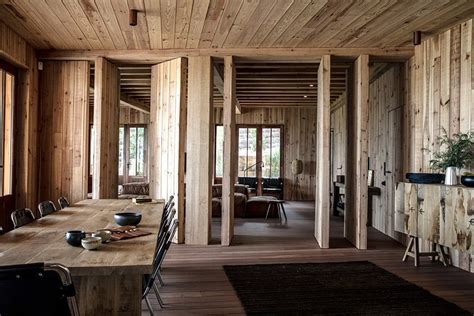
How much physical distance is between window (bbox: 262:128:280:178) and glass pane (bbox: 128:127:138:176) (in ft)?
14.7

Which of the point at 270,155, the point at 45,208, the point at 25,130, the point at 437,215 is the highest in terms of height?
the point at 25,130

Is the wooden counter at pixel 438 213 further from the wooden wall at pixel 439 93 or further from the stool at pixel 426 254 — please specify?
the wooden wall at pixel 439 93

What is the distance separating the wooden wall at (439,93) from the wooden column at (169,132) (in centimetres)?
345

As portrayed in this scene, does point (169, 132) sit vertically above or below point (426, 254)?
above

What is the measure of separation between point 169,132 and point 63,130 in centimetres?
167

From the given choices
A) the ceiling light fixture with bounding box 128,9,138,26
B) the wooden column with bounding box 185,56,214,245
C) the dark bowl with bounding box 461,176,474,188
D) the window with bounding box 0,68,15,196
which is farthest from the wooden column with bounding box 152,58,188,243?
the dark bowl with bounding box 461,176,474,188

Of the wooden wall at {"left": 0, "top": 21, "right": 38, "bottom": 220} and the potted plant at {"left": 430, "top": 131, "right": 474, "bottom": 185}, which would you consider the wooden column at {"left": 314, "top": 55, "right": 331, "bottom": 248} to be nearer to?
the potted plant at {"left": 430, "top": 131, "right": 474, "bottom": 185}

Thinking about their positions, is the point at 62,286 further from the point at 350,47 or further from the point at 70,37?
the point at 350,47

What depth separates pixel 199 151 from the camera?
18.5ft

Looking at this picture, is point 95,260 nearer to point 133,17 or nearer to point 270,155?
point 133,17

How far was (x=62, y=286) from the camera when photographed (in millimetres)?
1584

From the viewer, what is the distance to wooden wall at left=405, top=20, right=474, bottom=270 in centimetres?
443

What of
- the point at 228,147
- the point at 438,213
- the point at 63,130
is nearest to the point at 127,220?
the point at 228,147

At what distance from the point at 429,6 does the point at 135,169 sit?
10745 millimetres
